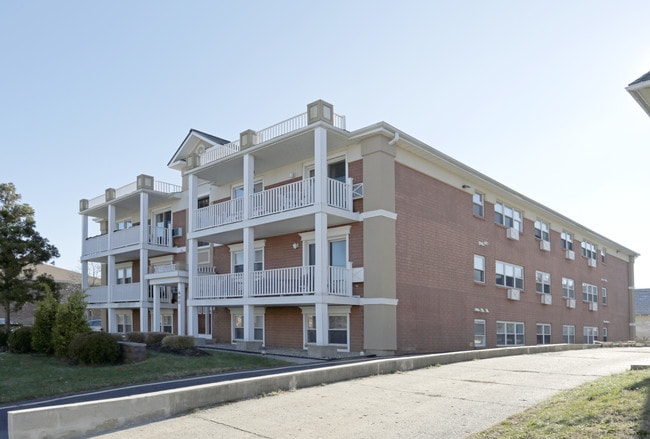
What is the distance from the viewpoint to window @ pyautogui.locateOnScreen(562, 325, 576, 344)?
34.3 m

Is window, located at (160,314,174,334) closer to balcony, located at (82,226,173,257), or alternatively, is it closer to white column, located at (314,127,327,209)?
balcony, located at (82,226,173,257)

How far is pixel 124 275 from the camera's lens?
35.1m

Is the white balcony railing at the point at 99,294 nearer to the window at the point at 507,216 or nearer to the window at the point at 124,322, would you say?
the window at the point at 124,322

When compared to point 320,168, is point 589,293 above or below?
below

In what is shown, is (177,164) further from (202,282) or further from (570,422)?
(570,422)

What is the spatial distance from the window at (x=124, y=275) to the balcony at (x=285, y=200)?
12875 millimetres

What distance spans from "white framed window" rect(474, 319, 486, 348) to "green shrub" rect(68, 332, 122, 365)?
1417 cm

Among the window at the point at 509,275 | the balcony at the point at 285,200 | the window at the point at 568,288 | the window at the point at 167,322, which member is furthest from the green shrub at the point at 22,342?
the window at the point at 568,288

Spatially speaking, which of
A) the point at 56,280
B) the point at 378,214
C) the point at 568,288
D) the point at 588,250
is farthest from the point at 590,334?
the point at 56,280

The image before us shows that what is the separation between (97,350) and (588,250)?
107 feet

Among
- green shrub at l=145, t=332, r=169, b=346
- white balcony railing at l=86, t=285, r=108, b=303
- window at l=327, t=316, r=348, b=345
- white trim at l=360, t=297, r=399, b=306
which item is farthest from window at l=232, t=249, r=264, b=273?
white balcony railing at l=86, t=285, r=108, b=303

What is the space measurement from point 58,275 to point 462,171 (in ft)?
186

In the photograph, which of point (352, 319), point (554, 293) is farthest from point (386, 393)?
point (554, 293)

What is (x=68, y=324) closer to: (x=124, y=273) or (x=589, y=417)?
(x=124, y=273)
